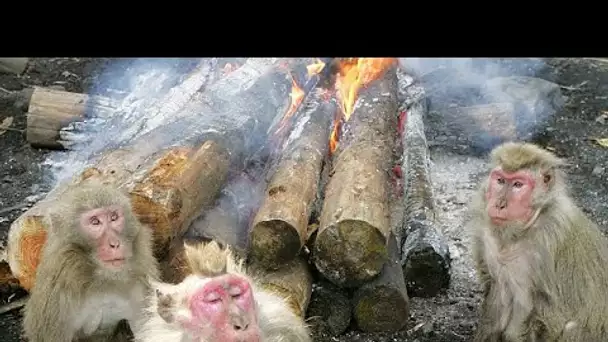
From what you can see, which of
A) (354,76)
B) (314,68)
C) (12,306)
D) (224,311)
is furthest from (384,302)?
(314,68)

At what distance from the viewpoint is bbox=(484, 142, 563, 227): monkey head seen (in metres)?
3.94

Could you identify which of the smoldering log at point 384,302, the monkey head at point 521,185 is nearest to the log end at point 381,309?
the smoldering log at point 384,302

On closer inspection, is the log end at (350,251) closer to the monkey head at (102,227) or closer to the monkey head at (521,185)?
the monkey head at (521,185)

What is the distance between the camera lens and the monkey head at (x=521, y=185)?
3.94 metres

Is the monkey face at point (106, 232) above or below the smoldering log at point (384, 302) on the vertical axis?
above

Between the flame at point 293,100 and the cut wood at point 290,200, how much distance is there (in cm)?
41

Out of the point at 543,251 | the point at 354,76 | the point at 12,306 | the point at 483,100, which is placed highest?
the point at 543,251

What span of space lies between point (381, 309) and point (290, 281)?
60 centimetres

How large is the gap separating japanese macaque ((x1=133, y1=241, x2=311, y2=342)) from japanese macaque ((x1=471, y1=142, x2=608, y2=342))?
139cm

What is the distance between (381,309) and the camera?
15.0 ft

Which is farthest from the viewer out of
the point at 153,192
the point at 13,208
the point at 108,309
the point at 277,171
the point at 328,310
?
the point at 13,208

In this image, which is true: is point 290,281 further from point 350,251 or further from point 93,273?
point 93,273
